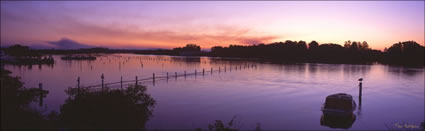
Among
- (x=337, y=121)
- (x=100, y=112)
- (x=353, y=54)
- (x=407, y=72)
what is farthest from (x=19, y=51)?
(x=353, y=54)

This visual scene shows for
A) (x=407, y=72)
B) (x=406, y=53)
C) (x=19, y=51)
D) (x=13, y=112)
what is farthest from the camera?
(x=406, y=53)

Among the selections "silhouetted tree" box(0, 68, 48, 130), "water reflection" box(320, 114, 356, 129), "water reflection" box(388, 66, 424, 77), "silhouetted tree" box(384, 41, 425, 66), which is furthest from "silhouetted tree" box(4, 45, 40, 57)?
"silhouetted tree" box(384, 41, 425, 66)

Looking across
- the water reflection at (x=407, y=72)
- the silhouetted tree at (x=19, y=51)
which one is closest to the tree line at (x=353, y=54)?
the water reflection at (x=407, y=72)

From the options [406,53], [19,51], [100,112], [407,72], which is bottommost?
[407,72]

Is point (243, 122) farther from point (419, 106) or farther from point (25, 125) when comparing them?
point (419, 106)

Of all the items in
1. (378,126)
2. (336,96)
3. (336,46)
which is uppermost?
(336,46)

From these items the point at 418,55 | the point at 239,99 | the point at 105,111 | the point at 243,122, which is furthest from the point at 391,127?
the point at 418,55

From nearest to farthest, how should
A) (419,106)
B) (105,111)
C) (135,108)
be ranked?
(105,111)
(135,108)
(419,106)

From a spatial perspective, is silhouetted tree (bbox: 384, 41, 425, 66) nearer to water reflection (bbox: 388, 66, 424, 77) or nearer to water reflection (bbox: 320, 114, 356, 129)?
water reflection (bbox: 388, 66, 424, 77)

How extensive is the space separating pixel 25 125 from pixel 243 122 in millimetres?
15942

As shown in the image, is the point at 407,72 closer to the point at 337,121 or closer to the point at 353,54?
the point at 337,121

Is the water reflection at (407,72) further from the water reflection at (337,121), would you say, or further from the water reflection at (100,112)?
the water reflection at (100,112)

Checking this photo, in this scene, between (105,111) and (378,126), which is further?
(378,126)

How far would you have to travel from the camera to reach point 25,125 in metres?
10.5
